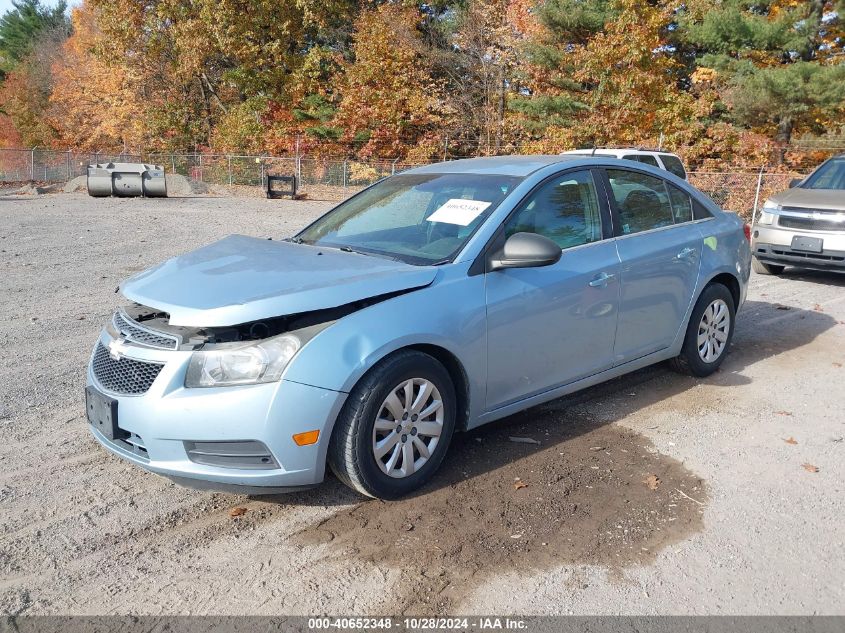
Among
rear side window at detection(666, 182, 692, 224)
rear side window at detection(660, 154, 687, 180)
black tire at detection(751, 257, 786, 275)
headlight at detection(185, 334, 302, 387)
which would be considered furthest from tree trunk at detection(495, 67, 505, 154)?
headlight at detection(185, 334, 302, 387)

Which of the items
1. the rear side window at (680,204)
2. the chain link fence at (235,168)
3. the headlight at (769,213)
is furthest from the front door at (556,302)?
the chain link fence at (235,168)

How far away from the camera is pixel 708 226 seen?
5535mm

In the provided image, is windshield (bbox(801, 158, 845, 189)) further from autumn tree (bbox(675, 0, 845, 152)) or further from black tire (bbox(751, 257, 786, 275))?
autumn tree (bbox(675, 0, 845, 152))

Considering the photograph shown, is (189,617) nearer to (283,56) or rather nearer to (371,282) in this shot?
(371,282)

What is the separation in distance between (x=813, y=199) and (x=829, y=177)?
106cm

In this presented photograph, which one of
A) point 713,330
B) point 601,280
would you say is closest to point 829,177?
point 713,330

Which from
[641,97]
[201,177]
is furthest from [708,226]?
[201,177]

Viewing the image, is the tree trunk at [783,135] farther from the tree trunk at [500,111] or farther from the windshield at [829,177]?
the windshield at [829,177]

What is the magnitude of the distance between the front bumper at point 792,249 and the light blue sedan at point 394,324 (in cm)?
511

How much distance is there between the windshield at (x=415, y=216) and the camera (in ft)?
13.4

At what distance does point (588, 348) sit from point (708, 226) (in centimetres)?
183

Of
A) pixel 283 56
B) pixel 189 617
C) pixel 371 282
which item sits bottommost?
pixel 189 617

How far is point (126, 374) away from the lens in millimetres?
3395

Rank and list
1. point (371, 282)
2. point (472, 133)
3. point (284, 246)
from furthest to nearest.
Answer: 1. point (472, 133)
2. point (284, 246)
3. point (371, 282)
